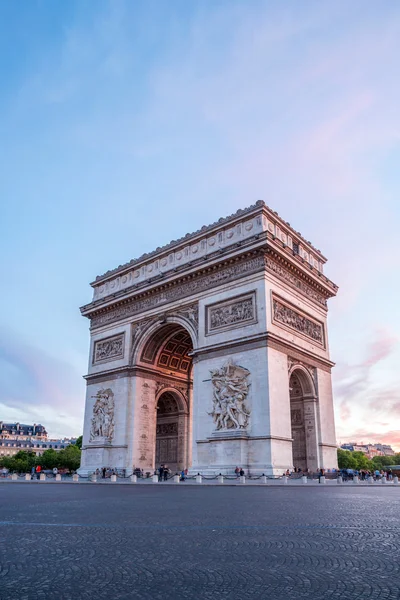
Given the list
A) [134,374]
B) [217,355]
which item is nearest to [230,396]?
[217,355]

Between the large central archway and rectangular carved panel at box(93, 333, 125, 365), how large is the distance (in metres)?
1.90

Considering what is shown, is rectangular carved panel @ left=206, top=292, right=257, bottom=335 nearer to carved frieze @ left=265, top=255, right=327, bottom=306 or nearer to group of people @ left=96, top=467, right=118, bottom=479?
carved frieze @ left=265, top=255, right=327, bottom=306

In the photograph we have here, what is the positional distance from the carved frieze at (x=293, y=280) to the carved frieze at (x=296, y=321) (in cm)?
144

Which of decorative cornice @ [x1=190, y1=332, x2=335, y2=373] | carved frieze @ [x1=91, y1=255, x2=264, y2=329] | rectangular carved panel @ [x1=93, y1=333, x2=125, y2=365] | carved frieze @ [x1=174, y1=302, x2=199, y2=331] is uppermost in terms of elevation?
carved frieze @ [x1=91, y1=255, x2=264, y2=329]

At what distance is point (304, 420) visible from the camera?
27.3 m

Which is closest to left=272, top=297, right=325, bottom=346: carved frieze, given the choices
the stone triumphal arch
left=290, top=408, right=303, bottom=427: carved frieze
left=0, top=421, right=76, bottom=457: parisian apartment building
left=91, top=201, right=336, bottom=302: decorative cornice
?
the stone triumphal arch

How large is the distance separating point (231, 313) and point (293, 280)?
14.1 feet

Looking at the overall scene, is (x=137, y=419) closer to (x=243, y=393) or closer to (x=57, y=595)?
(x=243, y=393)

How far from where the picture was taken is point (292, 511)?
8.33 m

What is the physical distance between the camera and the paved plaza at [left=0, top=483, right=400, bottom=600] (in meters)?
3.21

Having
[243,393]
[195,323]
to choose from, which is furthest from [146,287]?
[243,393]

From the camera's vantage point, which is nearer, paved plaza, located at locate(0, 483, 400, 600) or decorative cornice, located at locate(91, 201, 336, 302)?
paved plaza, located at locate(0, 483, 400, 600)

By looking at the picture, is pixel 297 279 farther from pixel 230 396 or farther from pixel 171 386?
pixel 171 386

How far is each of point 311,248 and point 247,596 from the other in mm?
28751
